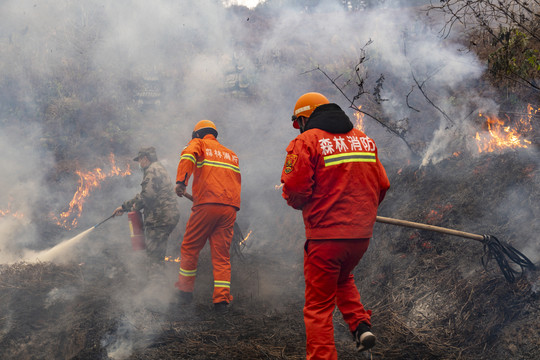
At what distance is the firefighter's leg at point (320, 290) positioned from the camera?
2.75m

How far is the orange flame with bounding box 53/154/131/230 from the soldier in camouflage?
2468 mm

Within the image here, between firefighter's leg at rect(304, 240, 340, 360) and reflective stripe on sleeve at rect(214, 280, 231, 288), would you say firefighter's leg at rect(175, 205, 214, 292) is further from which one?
firefighter's leg at rect(304, 240, 340, 360)

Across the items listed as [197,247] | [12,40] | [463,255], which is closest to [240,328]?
[197,247]

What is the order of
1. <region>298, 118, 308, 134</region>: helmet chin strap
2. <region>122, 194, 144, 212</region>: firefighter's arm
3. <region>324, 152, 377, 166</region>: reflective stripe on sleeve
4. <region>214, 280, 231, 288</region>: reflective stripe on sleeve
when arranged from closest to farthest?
<region>324, 152, 377, 166</region>: reflective stripe on sleeve, <region>298, 118, 308, 134</region>: helmet chin strap, <region>214, 280, 231, 288</region>: reflective stripe on sleeve, <region>122, 194, 144, 212</region>: firefighter's arm

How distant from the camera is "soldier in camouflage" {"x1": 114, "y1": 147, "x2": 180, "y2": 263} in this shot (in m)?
5.89

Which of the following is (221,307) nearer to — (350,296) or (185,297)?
(185,297)

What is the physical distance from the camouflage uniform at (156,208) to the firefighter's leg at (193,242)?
44.8 inches

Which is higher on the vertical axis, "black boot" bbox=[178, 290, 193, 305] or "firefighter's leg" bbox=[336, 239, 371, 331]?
"firefighter's leg" bbox=[336, 239, 371, 331]

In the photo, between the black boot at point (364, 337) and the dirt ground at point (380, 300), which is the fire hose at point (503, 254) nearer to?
the dirt ground at point (380, 300)

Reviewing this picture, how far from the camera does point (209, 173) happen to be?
15.9 feet

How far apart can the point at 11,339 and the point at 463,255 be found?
4.84m

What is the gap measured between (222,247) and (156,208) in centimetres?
168

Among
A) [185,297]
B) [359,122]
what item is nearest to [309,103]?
[185,297]

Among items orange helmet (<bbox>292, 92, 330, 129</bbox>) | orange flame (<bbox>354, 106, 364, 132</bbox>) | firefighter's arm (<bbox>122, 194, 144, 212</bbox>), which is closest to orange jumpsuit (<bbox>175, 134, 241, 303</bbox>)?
firefighter's arm (<bbox>122, 194, 144, 212</bbox>)
